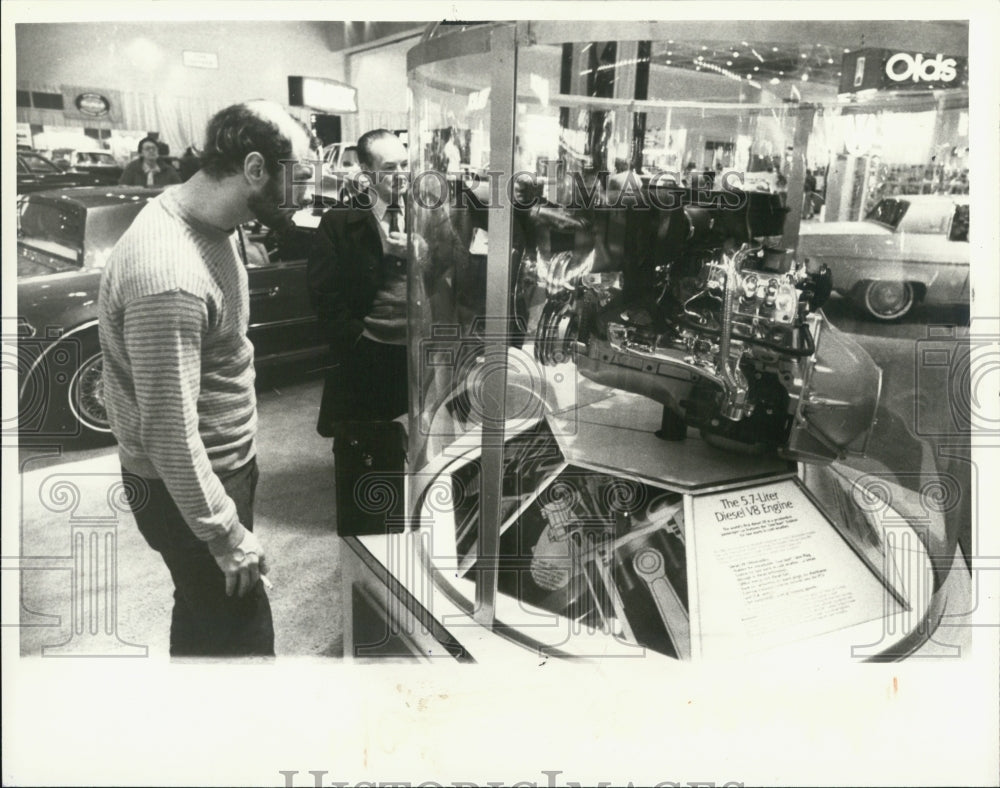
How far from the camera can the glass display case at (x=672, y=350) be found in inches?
37.1

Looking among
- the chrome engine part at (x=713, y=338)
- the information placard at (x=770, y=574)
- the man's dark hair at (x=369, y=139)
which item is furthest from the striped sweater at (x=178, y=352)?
the information placard at (x=770, y=574)

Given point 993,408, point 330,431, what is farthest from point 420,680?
point 993,408

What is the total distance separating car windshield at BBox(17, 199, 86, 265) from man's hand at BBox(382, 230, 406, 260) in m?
0.40

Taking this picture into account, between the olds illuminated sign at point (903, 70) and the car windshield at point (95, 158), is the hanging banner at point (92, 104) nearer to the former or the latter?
the car windshield at point (95, 158)

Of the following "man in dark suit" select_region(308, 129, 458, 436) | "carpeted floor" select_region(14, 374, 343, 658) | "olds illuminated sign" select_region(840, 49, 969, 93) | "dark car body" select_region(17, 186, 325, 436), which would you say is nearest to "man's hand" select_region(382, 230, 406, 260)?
"man in dark suit" select_region(308, 129, 458, 436)

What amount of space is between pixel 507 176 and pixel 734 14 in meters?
0.35

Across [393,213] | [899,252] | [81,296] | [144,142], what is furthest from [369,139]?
[899,252]

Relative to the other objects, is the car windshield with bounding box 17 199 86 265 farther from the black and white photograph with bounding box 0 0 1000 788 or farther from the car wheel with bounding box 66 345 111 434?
the car wheel with bounding box 66 345 111 434

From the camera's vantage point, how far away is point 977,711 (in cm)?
105

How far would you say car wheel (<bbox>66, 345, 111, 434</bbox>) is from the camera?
1042 millimetres

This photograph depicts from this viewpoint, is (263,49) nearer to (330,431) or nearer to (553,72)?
(553,72)

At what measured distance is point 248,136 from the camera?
0.99 metres

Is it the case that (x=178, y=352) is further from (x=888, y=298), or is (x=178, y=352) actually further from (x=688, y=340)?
(x=888, y=298)

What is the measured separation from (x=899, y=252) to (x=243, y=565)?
1.05 meters
